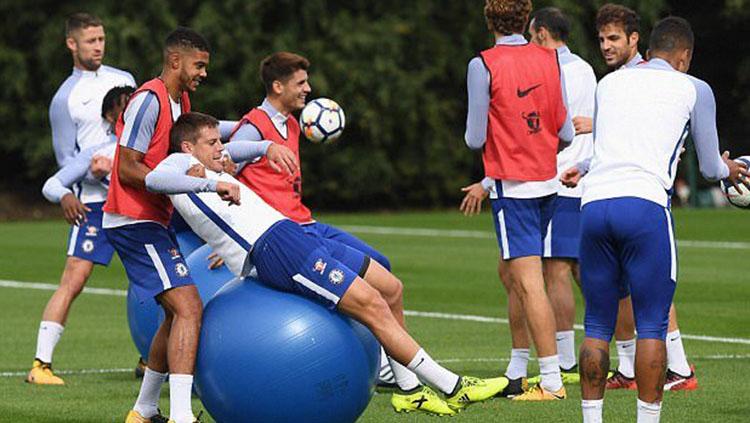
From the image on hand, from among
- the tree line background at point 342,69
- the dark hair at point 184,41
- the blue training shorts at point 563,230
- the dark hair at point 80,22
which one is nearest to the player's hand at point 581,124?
the blue training shorts at point 563,230

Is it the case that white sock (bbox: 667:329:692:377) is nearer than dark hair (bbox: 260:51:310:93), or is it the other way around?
white sock (bbox: 667:329:692:377)

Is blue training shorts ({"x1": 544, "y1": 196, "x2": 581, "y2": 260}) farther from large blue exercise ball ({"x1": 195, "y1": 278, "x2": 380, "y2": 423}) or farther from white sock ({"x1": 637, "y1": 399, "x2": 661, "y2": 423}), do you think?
white sock ({"x1": 637, "y1": 399, "x2": 661, "y2": 423})

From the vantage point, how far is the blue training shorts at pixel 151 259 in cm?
931

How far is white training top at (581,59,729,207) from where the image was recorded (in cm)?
829

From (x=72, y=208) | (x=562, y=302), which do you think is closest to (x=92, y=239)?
(x=72, y=208)

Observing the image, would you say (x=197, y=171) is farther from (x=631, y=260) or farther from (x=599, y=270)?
(x=631, y=260)

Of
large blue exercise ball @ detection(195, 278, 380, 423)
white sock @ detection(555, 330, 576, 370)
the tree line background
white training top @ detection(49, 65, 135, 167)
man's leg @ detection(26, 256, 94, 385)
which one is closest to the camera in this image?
large blue exercise ball @ detection(195, 278, 380, 423)

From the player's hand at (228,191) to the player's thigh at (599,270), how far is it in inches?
72.1

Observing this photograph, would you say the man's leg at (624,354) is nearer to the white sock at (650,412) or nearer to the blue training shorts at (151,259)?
the white sock at (650,412)

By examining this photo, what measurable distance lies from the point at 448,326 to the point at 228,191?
665 cm

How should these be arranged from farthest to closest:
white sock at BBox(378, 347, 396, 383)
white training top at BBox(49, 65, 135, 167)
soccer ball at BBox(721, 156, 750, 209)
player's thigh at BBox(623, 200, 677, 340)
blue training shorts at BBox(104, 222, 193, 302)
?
white training top at BBox(49, 65, 135, 167) → white sock at BBox(378, 347, 396, 383) → blue training shorts at BBox(104, 222, 193, 302) → soccer ball at BBox(721, 156, 750, 209) → player's thigh at BBox(623, 200, 677, 340)

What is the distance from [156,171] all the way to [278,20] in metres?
27.8

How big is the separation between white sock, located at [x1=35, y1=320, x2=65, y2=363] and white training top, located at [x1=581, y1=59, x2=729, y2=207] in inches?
194

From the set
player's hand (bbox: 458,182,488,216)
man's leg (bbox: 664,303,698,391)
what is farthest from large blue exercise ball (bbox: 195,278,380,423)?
man's leg (bbox: 664,303,698,391)
